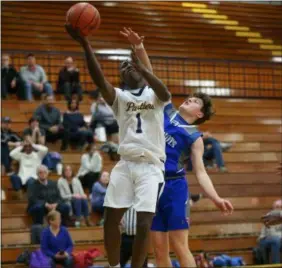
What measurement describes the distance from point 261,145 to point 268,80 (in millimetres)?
3512

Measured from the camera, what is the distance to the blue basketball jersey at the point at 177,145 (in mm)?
6102

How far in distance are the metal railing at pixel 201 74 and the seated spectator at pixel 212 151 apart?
3.39 meters

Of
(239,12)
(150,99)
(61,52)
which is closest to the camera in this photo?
(150,99)

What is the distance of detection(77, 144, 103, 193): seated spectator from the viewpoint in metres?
11.7

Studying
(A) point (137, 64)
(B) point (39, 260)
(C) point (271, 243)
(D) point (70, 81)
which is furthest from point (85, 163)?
(A) point (137, 64)

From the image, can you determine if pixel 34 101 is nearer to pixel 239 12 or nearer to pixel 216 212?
pixel 216 212

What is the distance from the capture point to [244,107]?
52.6ft

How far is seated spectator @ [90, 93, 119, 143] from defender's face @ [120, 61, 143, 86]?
7.53 m

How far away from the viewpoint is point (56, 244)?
954cm

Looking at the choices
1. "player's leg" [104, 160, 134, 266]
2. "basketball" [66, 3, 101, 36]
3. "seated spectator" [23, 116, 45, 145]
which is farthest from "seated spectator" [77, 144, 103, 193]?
"basketball" [66, 3, 101, 36]

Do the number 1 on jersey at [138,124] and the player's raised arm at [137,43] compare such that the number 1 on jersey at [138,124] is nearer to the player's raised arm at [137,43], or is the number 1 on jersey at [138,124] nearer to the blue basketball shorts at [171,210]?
the player's raised arm at [137,43]

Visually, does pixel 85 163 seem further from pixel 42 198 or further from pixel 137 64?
pixel 137 64

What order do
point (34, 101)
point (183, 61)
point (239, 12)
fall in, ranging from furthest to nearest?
point (239, 12), point (183, 61), point (34, 101)

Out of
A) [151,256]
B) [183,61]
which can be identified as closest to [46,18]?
[183,61]
